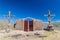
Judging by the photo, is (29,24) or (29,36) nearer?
(29,36)

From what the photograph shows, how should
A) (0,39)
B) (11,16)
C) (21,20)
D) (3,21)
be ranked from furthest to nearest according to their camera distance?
(3,21)
(11,16)
(21,20)
(0,39)

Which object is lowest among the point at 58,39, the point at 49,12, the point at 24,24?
the point at 58,39

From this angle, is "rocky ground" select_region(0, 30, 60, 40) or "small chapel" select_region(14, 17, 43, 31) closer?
"rocky ground" select_region(0, 30, 60, 40)

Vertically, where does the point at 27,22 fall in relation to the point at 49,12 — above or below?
below

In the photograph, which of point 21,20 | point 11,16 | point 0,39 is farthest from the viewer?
point 11,16

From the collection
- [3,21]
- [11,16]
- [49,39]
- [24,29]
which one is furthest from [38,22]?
[3,21]

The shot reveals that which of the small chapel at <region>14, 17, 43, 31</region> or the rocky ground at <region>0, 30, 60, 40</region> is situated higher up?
the small chapel at <region>14, 17, 43, 31</region>

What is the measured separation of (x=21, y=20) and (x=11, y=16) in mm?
3331

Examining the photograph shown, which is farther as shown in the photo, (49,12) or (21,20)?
(49,12)

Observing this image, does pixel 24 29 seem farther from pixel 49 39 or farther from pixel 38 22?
pixel 49 39

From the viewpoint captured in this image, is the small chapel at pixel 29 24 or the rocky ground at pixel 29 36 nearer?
the rocky ground at pixel 29 36

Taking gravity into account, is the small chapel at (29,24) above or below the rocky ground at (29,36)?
above

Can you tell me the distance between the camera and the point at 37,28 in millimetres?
31875

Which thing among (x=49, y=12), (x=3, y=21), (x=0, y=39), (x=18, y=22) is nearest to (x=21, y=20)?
(x=18, y=22)
